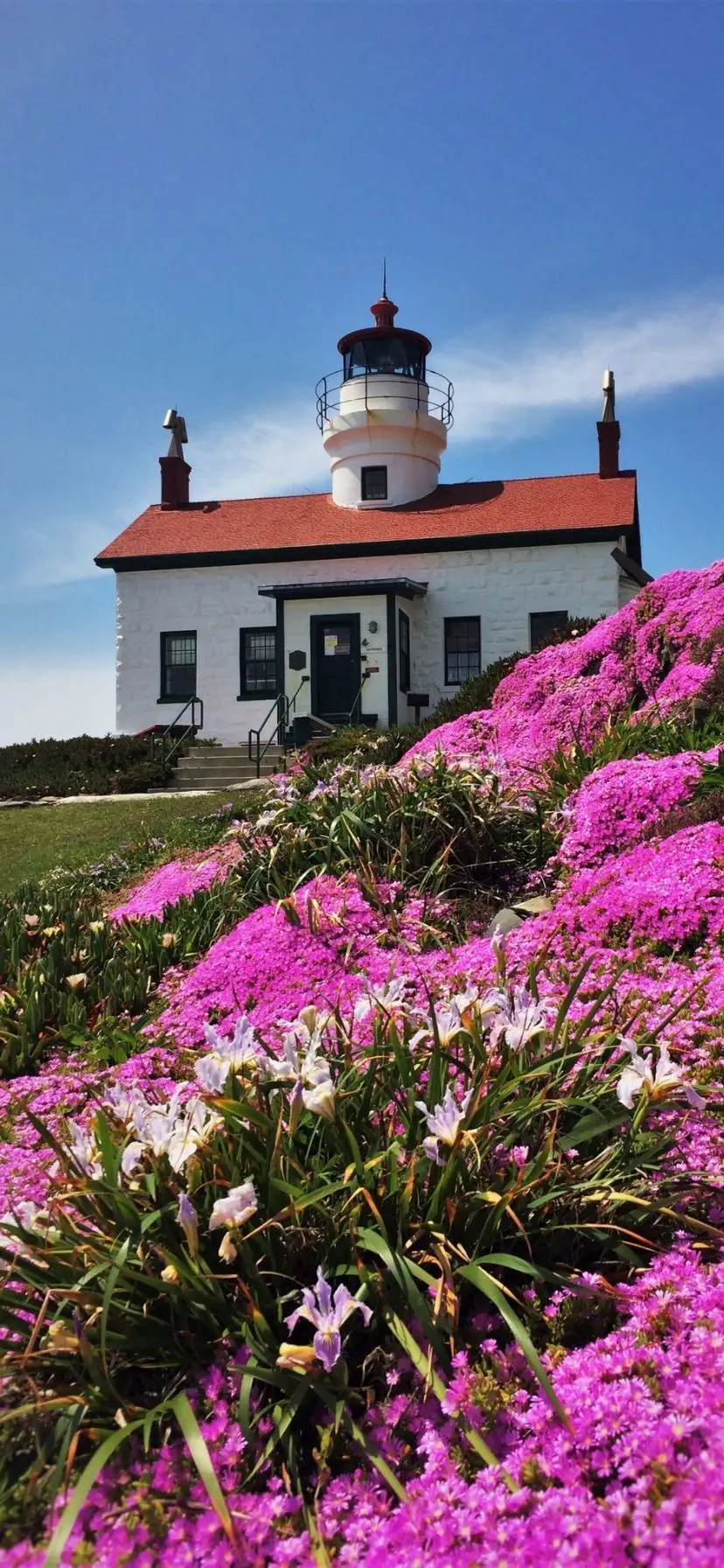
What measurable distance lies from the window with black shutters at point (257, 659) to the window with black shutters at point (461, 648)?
14.0 ft

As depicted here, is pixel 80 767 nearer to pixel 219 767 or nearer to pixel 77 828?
pixel 219 767

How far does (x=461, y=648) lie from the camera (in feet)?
87.7

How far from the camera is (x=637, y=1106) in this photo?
289 cm

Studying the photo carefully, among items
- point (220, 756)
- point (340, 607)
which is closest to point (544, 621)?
point (340, 607)

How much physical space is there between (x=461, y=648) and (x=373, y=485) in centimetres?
540

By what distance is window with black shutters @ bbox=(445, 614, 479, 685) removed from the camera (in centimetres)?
2659

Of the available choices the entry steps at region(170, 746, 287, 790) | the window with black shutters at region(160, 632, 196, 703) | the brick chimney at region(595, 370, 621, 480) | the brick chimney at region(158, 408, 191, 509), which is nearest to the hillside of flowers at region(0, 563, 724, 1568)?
the entry steps at region(170, 746, 287, 790)

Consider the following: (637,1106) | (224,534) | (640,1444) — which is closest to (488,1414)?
(640,1444)

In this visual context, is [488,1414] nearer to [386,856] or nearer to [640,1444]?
[640,1444]

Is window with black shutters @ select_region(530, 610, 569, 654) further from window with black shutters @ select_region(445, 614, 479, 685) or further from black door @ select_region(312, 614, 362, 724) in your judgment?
black door @ select_region(312, 614, 362, 724)

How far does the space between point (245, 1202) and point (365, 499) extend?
2775 cm

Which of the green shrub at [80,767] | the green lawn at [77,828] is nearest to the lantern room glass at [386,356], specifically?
the green shrub at [80,767]

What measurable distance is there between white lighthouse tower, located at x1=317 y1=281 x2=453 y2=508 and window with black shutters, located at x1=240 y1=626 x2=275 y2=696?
4.52 metres

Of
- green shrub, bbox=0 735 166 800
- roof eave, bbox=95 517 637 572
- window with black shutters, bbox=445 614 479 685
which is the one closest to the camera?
green shrub, bbox=0 735 166 800
